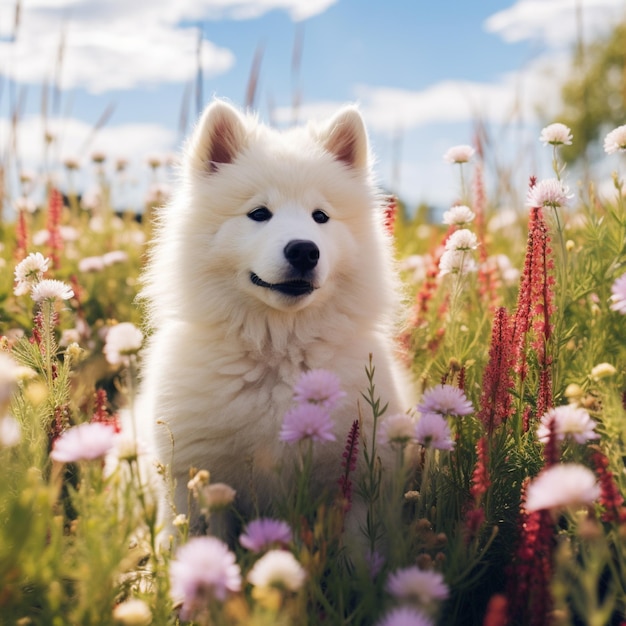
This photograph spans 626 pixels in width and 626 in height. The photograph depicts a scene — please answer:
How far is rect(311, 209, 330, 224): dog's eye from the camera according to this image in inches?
113

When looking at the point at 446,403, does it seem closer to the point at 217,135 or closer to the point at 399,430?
the point at 399,430

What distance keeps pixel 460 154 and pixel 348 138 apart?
2.12ft

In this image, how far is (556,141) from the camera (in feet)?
8.95

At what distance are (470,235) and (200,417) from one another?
1.25m

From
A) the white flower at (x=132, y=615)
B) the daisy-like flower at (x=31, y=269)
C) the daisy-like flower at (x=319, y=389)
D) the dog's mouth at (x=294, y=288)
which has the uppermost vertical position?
the dog's mouth at (x=294, y=288)

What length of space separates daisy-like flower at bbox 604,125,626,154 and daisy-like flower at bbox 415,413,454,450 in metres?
1.43

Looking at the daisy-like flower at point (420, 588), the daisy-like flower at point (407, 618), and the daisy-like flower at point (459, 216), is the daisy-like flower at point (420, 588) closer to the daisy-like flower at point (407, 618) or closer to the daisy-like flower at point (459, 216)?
the daisy-like flower at point (407, 618)

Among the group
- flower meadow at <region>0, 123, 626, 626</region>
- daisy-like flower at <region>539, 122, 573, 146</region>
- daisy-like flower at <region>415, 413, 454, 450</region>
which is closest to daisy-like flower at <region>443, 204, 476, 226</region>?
flower meadow at <region>0, 123, 626, 626</region>

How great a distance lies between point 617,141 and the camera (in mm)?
2656

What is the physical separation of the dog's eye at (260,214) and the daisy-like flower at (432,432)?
1246 mm

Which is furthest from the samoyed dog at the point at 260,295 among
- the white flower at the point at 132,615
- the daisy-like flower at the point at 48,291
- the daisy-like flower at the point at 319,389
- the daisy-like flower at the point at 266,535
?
the white flower at the point at 132,615

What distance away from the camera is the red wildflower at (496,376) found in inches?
93.0

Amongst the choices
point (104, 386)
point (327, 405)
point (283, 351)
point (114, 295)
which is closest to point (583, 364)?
point (283, 351)

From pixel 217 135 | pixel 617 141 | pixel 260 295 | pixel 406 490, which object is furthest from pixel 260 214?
pixel 617 141
